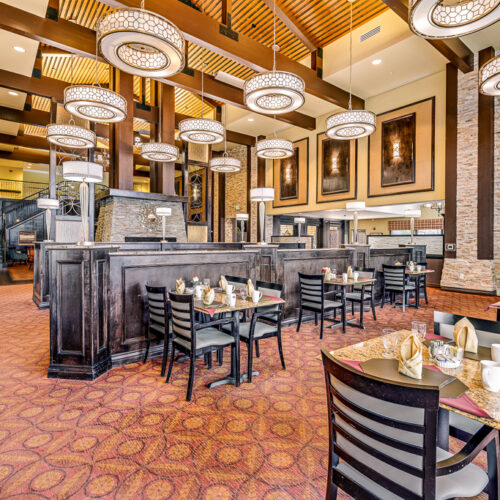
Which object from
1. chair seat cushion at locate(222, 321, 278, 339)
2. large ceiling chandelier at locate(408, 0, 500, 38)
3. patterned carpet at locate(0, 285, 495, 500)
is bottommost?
patterned carpet at locate(0, 285, 495, 500)

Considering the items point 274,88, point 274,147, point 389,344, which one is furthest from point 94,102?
point 389,344

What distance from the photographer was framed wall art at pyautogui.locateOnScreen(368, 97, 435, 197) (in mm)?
8469

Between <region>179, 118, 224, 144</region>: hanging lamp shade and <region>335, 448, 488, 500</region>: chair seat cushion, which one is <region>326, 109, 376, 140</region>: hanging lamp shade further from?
<region>335, 448, 488, 500</region>: chair seat cushion

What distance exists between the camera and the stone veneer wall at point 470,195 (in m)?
7.62

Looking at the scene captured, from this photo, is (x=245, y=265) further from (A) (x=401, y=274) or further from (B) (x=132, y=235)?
(B) (x=132, y=235)

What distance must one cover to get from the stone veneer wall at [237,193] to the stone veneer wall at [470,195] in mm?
7743

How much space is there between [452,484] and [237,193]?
13886 millimetres

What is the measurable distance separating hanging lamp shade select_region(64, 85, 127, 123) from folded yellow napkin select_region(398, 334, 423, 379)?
17.0ft

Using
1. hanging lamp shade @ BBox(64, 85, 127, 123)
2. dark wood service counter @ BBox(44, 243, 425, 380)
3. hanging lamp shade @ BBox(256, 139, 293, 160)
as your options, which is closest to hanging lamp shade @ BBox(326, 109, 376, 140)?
hanging lamp shade @ BBox(256, 139, 293, 160)

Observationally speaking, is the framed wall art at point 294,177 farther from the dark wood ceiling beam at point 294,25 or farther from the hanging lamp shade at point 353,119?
the hanging lamp shade at point 353,119

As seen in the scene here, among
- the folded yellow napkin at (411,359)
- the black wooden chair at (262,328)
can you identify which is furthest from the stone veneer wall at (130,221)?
the folded yellow napkin at (411,359)

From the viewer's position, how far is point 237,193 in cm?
1446

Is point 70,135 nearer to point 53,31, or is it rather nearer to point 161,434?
point 53,31

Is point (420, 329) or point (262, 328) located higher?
point (420, 329)
